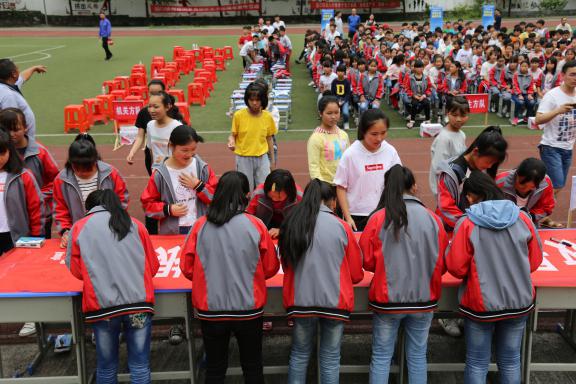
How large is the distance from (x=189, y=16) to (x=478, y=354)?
126 ft

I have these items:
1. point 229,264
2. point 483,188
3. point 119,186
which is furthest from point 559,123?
point 119,186

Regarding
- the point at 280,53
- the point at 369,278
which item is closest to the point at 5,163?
the point at 369,278

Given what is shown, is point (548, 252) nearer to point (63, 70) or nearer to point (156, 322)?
point (156, 322)

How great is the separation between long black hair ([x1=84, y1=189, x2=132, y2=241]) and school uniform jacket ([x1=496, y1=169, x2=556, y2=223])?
2.67 m

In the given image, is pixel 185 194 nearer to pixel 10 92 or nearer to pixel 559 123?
pixel 10 92

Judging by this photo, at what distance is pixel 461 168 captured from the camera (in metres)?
4.34

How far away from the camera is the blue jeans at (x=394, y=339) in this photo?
3.62 meters

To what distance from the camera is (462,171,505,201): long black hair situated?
11.6 feet

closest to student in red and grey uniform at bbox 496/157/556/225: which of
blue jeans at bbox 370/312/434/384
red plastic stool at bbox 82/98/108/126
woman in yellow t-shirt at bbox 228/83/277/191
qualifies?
blue jeans at bbox 370/312/434/384

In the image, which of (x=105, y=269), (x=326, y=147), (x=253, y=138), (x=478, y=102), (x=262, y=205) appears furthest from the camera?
(x=478, y=102)

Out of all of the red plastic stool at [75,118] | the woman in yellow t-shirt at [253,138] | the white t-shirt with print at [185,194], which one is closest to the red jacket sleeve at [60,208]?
the white t-shirt with print at [185,194]

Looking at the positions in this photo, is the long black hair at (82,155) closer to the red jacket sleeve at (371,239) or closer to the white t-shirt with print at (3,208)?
the white t-shirt with print at (3,208)

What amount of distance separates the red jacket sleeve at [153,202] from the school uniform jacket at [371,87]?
899 centimetres

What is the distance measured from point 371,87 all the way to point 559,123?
280 inches
